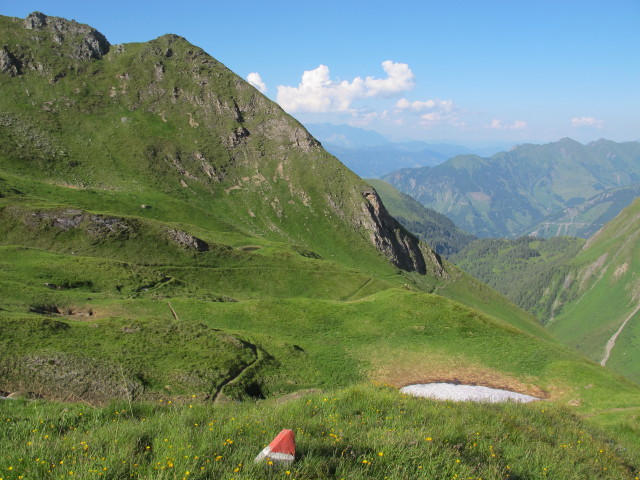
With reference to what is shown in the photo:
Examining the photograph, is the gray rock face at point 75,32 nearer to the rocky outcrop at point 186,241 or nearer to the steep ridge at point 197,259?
the steep ridge at point 197,259

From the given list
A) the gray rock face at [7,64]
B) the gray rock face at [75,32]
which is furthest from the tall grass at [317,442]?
the gray rock face at [75,32]

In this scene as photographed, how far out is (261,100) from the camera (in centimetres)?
18425

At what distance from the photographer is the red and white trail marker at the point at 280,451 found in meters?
9.47

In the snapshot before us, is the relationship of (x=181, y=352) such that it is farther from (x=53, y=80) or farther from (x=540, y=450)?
(x=53, y=80)

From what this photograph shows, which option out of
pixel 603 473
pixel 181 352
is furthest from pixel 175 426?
pixel 181 352

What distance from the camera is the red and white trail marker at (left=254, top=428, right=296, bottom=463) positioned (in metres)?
9.47

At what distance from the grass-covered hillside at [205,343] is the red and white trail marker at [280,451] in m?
0.31

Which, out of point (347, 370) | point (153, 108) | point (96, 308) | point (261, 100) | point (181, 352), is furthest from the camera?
point (261, 100)

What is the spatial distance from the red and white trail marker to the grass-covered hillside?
31 cm

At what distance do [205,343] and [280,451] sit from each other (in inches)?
1039

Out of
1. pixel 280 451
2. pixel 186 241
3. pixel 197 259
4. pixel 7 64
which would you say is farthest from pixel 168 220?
pixel 280 451

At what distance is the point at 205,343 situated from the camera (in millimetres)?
34188

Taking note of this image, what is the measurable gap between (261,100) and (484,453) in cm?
18806

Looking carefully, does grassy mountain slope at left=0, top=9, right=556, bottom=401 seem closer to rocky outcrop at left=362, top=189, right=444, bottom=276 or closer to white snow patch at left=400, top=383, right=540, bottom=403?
rocky outcrop at left=362, top=189, right=444, bottom=276
